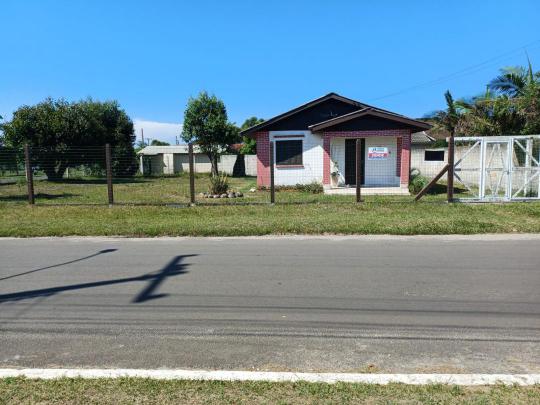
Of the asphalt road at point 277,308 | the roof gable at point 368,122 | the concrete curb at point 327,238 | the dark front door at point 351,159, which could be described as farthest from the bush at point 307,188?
the asphalt road at point 277,308

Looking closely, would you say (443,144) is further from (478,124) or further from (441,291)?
(441,291)

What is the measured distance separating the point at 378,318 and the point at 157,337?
2.22m

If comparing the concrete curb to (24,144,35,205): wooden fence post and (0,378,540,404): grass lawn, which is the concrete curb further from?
(0,378,540,404): grass lawn

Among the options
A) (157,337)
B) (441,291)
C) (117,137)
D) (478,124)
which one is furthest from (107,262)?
(117,137)

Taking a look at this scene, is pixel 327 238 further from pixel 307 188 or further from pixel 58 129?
pixel 58 129

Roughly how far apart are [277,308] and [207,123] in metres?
27.9

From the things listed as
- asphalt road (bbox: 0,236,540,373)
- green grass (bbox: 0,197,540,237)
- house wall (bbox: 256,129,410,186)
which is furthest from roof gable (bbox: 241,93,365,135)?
asphalt road (bbox: 0,236,540,373)

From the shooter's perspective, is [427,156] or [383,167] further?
[427,156]

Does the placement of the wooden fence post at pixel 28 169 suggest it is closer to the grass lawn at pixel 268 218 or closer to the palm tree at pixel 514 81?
the grass lawn at pixel 268 218

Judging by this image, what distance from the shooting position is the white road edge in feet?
10.1

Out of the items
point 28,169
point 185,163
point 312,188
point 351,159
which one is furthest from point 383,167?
point 185,163

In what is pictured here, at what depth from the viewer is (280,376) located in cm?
318

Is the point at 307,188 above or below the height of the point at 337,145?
below

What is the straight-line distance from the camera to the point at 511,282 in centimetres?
555
